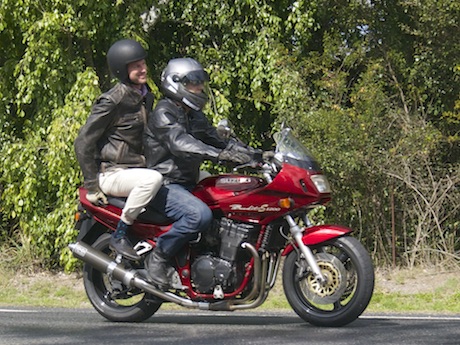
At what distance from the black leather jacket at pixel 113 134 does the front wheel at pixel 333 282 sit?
58.9 inches

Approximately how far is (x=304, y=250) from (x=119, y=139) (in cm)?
168

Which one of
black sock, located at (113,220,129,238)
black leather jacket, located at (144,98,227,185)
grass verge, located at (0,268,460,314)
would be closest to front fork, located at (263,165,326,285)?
black leather jacket, located at (144,98,227,185)

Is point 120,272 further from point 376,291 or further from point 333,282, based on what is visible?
point 376,291

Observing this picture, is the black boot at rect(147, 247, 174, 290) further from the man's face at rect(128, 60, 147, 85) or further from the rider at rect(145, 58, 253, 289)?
the man's face at rect(128, 60, 147, 85)

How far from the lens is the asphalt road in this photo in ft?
22.1

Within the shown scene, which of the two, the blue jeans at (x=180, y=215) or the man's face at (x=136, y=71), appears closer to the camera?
the blue jeans at (x=180, y=215)

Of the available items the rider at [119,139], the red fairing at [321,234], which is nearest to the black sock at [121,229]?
the rider at [119,139]

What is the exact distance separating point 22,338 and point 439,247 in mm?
7543

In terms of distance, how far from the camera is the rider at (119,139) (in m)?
7.97

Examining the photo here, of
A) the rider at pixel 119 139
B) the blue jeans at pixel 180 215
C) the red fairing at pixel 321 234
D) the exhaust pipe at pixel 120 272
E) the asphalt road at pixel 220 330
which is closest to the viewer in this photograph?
the asphalt road at pixel 220 330

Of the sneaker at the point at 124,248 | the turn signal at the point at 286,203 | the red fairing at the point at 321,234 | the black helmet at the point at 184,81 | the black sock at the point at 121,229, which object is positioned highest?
the black helmet at the point at 184,81

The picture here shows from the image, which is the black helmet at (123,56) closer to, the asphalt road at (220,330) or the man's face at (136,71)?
the man's face at (136,71)

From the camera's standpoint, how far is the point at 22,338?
22.6 ft

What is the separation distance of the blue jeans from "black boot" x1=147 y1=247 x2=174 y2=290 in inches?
2.1
